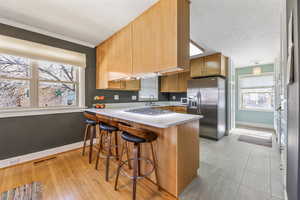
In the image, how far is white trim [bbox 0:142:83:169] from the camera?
2133 mm

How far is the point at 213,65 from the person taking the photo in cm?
356

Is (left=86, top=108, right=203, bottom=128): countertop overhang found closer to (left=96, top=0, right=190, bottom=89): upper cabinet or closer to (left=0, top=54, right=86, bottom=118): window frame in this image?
(left=96, top=0, right=190, bottom=89): upper cabinet

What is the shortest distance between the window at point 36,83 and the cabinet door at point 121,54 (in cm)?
106

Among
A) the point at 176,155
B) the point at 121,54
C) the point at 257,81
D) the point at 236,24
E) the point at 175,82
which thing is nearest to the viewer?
the point at 176,155

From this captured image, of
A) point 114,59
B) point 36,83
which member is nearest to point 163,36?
point 114,59

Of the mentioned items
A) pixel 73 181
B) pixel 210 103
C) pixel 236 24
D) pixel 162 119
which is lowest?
pixel 73 181

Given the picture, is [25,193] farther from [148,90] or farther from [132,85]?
[148,90]

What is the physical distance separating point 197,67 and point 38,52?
3.92 metres

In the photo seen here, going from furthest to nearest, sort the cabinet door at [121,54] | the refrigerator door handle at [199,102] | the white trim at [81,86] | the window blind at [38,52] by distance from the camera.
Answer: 1. the refrigerator door handle at [199,102]
2. the white trim at [81,86]
3. the cabinet door at [121,54]
4. the window blind at [38,52]

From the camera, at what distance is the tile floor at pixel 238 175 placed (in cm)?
152

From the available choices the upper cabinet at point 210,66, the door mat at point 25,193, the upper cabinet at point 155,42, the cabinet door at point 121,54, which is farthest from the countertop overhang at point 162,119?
the upper cabinet at point 210,66

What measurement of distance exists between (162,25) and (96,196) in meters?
2.32

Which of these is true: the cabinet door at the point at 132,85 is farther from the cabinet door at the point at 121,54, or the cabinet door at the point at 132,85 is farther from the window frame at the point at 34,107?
the window frame at the point at 34,107

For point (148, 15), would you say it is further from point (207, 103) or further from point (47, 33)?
point (207, 103)
